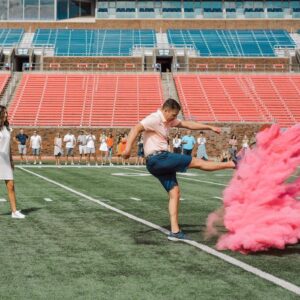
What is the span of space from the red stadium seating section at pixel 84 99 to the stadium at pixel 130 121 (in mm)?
142

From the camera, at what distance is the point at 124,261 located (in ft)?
19.9

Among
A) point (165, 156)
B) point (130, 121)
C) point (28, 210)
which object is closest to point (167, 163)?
point (165, 156)

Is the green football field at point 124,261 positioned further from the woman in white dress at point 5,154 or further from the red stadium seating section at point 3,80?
the red stadium seating section at point 3,80

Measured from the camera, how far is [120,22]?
6053 centimetres

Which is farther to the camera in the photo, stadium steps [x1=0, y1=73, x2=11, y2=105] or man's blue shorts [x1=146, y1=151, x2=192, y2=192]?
stadium steps [x1=0, y1=73, x2=11, y2=105]

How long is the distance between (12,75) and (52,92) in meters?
4.90

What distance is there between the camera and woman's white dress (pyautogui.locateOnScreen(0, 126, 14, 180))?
30.9 ft

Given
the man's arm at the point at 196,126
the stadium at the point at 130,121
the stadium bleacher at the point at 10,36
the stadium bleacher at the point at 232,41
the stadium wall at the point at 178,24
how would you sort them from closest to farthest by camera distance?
the stadium at the point at 130,121 < the man's arm at the point at 196,126 < the stadium bleacher at the point at 232,41 < the stadium bleacher at the point at 10,36 < the stadium wall at the point at 178,24

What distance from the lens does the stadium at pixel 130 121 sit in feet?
17.9

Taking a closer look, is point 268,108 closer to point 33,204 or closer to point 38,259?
point 33,204

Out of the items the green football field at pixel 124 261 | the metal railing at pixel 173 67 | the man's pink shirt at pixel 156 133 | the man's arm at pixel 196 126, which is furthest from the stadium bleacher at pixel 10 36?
the man's pink shirt at pixel 156 133

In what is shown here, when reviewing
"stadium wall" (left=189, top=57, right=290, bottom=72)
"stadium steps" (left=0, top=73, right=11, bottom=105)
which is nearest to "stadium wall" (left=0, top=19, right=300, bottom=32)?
"stadium wall" (left=189, top=57, right=290, bottom=72)

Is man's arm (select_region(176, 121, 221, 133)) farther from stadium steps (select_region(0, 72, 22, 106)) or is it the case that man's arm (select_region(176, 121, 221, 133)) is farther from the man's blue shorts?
stadium steps (select_region(0, 72, 22, 106))

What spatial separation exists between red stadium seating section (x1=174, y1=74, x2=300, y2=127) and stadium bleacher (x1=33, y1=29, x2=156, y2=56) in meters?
9.90
